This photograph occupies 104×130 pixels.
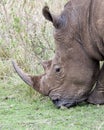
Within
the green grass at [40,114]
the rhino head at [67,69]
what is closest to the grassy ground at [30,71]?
the green grass at [40,114]

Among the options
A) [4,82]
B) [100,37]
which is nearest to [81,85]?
[100,37]

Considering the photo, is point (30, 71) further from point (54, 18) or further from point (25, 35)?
point (54, 18)

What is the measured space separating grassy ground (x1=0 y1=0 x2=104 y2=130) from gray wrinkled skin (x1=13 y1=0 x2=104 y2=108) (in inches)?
6.5

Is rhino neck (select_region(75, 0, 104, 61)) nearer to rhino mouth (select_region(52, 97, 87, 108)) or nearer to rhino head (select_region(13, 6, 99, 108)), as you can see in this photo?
rhino head (select_region(13, 6, 99, 108))

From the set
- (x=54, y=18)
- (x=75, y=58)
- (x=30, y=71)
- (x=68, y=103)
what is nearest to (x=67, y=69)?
(x=75, y=58)

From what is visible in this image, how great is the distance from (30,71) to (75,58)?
4.74 feet

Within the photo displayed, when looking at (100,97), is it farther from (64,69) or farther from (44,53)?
(44,53)

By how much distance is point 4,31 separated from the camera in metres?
8.75

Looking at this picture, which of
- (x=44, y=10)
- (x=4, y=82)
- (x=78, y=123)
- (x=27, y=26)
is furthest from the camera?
(x=27, y=26)

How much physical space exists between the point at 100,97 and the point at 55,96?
0.48 m

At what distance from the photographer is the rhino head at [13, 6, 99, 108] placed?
241 inches

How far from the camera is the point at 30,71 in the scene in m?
7.48

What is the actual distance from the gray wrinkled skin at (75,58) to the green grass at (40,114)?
0.16 meters

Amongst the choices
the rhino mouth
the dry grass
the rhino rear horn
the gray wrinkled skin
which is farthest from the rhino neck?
the dry grass
